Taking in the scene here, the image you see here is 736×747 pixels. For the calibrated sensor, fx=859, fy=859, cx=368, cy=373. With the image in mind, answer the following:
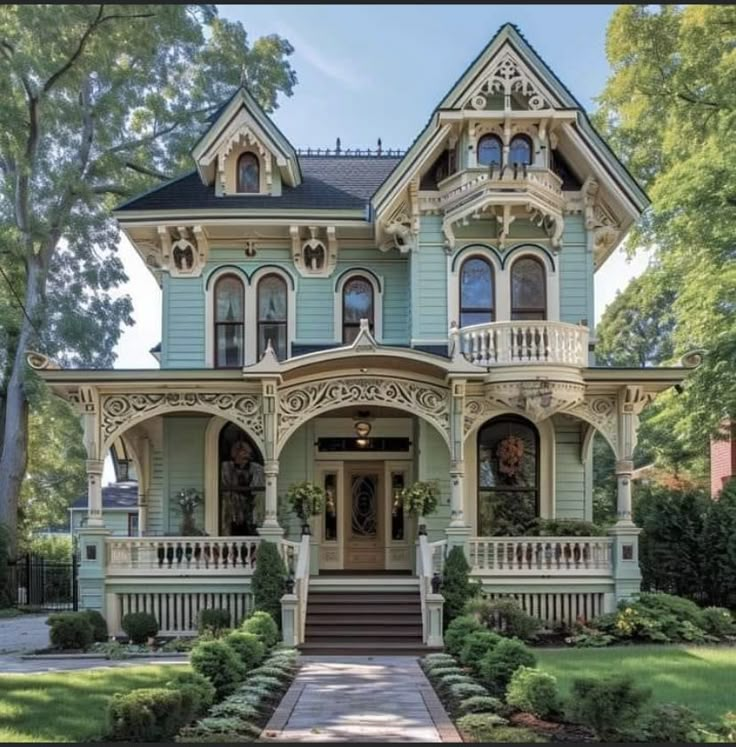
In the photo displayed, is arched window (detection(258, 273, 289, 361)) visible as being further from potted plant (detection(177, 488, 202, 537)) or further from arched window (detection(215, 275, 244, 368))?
potted plant (detection(177, 488, 202, 537))

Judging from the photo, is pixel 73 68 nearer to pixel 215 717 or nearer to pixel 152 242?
pixel 152 242

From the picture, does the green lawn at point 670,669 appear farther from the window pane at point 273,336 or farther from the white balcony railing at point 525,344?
the window pane at point 273,336

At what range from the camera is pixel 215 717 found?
8016 mm

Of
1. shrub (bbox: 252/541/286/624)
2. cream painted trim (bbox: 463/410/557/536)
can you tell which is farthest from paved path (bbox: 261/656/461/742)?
cream painted trim (bbox: 463/410/557/536)

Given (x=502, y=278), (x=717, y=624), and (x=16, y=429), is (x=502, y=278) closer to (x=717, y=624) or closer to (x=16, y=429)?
(x=717, y=624)

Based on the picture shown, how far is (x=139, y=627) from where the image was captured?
567 inches

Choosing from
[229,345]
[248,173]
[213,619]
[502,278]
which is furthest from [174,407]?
[502,278]

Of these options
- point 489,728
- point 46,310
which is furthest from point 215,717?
point 46,310

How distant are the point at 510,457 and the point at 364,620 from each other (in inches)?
180

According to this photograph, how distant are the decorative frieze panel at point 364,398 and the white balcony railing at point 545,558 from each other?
2.41 meters

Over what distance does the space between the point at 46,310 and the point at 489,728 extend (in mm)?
22227

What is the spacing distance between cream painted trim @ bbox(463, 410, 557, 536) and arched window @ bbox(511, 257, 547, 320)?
2.22 meters

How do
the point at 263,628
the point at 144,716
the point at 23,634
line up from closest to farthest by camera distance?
the point at 144,716 → the point at 263,628 → the point at 23,634

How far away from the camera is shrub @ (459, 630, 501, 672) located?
410 inches
